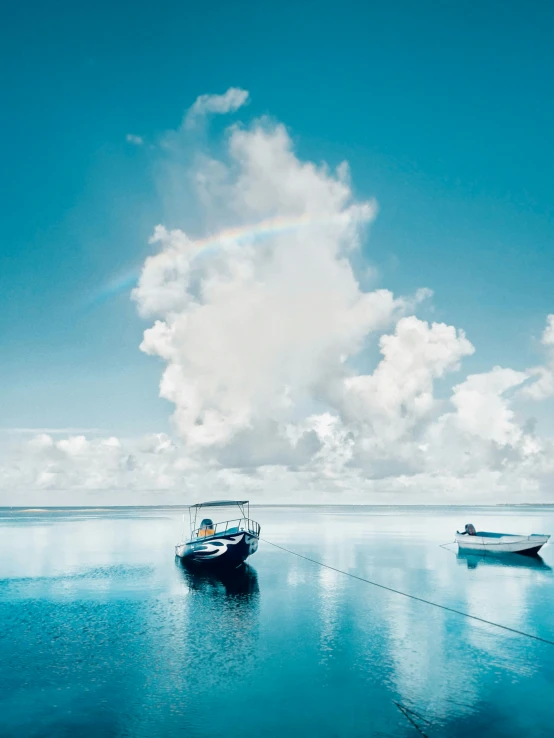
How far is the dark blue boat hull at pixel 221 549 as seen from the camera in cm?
4206

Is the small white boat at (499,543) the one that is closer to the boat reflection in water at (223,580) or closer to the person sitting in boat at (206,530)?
the boat reflection in water at (223,580)

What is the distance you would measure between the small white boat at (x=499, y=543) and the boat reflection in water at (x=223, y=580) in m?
25.5

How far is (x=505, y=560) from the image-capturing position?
52.5 m

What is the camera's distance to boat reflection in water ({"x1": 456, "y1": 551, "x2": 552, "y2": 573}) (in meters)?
48.0

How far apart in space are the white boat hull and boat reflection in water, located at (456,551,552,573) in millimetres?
630

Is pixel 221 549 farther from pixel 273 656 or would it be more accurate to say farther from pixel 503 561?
pixel 503 561

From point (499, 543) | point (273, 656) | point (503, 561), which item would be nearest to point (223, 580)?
point (273, 656)

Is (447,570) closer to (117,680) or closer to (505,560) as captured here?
(505,560)

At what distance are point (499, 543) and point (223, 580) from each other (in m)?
31.6

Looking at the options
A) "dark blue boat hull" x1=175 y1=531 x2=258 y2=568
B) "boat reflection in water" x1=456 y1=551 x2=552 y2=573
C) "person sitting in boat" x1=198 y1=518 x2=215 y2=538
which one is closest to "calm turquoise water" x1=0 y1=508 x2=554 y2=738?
"dark blue boat hull" x1=175 y1=531 x2=258 y2=568

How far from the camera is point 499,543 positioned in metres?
54.4

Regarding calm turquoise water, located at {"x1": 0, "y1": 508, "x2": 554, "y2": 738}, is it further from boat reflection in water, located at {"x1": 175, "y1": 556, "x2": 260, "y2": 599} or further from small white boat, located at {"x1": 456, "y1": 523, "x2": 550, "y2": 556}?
small white boat, located at {"x1": 456, "y1": 523, "x2": 550, "y2": 556}

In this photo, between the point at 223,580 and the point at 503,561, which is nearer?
the point at 223,580

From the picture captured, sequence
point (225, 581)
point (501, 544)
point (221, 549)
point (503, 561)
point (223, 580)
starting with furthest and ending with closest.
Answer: point (501, 544) → point (503, 561) → point (221, 549) → point (223, 580) → point (225, 581)
